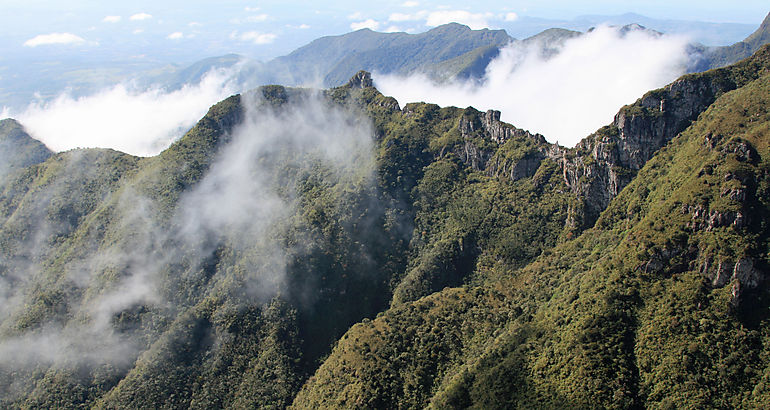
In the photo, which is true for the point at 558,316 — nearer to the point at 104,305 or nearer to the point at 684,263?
the point at 684,263

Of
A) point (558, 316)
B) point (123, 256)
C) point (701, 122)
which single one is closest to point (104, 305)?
point (123, 256)

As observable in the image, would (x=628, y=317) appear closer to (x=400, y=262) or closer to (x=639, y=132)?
(x=639, y=132)

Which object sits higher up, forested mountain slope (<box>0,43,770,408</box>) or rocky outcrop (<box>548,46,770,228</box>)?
rocky outcrop (<box>548,46,770,228</box>)

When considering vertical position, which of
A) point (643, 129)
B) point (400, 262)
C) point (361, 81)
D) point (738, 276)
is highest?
point (361, 81)

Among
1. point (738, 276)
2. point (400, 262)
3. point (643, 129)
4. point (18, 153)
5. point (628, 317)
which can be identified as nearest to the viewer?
point (738, 276)

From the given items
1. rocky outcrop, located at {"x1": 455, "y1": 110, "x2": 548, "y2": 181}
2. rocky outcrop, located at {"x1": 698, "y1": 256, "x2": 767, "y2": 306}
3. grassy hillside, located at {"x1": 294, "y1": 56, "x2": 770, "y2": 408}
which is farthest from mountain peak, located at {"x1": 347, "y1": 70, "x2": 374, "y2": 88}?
rocky outcrop, located at {"x1": 698, "y1": 256, "x2": 767, "y2": 306}

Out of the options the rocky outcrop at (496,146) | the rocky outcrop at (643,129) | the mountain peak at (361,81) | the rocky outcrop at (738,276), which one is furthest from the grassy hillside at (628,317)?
the mountain peak at (361,81)

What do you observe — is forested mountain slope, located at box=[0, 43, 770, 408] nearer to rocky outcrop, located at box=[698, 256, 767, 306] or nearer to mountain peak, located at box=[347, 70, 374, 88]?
rocky outcrop, located at box=[698, 256, 767, 306]

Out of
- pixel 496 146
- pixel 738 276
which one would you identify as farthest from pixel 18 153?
pixel 738 276

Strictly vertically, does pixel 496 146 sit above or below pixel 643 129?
below
